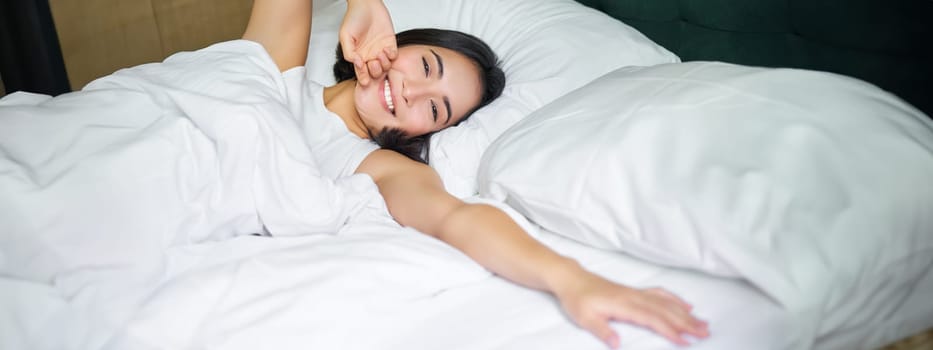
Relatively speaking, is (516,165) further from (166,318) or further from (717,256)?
(166,318)

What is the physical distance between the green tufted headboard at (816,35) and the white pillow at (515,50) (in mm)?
80

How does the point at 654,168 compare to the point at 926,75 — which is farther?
the point at 926,75

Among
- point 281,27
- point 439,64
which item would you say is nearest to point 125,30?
point 281,27

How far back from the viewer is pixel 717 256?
→ 87cm

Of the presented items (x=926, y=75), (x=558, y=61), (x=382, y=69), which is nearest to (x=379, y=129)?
(x=382, y=69)

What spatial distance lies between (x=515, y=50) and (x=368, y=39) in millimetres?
340

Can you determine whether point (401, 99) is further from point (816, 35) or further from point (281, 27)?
point (816, 35)

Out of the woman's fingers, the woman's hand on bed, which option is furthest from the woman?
the woman's hand on bed

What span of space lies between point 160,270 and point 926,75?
1117 mm

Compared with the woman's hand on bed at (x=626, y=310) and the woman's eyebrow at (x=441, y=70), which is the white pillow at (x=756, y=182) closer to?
the woman's hand on bed at (x=626, y=310)

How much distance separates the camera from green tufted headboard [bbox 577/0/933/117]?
1.11 metres

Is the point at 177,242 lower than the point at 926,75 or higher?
lower

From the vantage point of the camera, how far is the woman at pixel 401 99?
→ 1105 millimetres

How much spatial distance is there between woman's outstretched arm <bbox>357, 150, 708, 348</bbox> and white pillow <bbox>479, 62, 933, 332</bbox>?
0.07 metres
